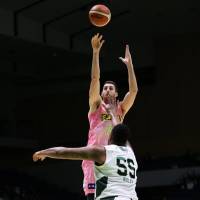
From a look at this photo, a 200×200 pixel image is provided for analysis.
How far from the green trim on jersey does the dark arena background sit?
36.1 ft

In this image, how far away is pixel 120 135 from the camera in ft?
17.7

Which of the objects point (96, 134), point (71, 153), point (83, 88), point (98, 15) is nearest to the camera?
point (71, 153)

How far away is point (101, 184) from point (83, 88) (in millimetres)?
17563

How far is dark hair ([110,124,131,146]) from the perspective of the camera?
5367mm

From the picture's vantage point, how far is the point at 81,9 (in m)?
17.5

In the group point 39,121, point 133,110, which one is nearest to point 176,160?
point 133,110

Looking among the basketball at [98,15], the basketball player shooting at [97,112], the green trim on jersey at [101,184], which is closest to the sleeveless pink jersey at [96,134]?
the basketball player shooting at [97,112]

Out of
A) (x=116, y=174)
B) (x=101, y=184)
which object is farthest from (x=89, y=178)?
(x=116, y=174)

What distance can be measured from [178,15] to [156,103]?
388 centimetres

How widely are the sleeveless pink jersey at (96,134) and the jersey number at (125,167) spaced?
101cm

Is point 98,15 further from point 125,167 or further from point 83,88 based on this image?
point 83,88

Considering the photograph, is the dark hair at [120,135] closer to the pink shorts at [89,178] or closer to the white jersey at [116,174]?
the white jersey at [116,174]

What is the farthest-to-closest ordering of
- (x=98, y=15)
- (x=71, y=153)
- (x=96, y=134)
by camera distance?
(x=98, y=15) → (x=96, y=134) → (x=71, y=153)

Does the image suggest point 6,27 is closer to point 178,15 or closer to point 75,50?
point 75,50
